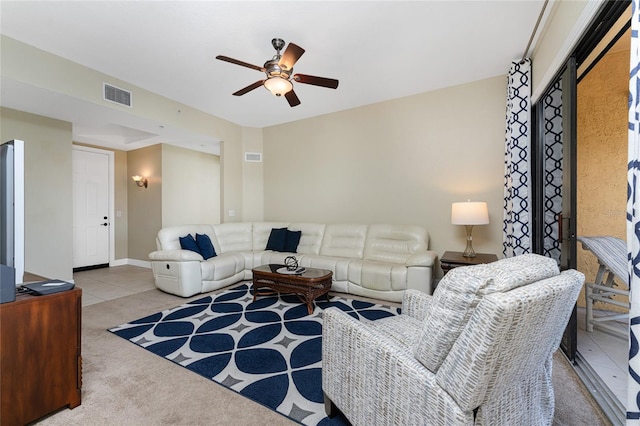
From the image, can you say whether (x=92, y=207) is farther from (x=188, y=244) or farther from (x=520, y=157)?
(x=520, y=157)

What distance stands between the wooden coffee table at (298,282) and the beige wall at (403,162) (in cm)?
160

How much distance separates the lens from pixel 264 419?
154cm

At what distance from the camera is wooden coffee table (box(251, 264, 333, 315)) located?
3.09 metres

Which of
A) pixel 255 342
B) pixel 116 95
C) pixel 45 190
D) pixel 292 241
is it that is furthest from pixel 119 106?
pixel 255 342

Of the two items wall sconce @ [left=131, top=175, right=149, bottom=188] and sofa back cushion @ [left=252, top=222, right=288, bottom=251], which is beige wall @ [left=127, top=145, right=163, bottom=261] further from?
sofa back cushion @ [left=252, top=222, right=288, bottom=251]

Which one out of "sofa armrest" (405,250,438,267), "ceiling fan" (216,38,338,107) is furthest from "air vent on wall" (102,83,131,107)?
"sofa armrest" (405,250,438,267)

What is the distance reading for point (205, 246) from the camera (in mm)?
4223

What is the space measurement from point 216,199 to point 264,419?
5867mm

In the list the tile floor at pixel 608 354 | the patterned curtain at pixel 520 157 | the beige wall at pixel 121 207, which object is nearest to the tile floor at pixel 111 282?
the beige wall at pixel 121 207

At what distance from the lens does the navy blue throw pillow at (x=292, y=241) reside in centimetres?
457

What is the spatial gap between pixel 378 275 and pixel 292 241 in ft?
5.42

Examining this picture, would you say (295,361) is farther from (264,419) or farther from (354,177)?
(354,177)

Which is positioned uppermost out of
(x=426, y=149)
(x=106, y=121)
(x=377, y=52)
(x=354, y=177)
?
(x=377, y=52)

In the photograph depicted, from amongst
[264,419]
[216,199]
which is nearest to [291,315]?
[264,419]
